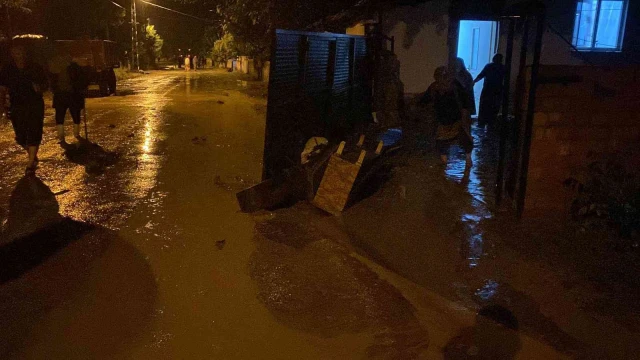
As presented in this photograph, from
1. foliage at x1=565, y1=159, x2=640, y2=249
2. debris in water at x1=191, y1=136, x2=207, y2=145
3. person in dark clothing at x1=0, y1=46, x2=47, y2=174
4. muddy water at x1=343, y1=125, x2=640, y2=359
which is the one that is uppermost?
person in dark clothing at x1=0, y1=46, x2=47, y2=174

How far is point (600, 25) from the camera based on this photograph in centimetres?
1370

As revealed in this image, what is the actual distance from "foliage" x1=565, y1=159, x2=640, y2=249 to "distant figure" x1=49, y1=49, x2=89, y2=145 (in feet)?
25.7

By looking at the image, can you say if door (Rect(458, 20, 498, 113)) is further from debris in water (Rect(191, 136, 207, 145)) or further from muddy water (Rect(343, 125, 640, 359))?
muddy water (Rect(343, 125, 640, 359))

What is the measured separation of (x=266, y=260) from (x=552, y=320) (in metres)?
2.39

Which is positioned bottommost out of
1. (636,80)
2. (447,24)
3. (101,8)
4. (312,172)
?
(312,172)

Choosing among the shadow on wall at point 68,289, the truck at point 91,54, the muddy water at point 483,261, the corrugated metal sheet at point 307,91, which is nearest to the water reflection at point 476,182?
the muddy water at point 483,261

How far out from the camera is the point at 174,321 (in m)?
3.95

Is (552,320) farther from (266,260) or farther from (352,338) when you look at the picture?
(266,260)

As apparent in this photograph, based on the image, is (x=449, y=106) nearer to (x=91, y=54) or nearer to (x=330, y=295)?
(x=330, y=295)

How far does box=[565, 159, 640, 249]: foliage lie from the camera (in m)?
5.16

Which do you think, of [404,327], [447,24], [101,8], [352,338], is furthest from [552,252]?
[101,8]

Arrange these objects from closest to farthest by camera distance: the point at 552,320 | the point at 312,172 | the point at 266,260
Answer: the point at 552,320 → the point at 266,260 → the point at 312,172

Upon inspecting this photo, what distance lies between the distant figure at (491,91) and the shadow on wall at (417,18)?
7.13ft

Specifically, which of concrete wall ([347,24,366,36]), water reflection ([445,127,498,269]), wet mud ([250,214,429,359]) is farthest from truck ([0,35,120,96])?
wet mud ([250,214,429,359])
